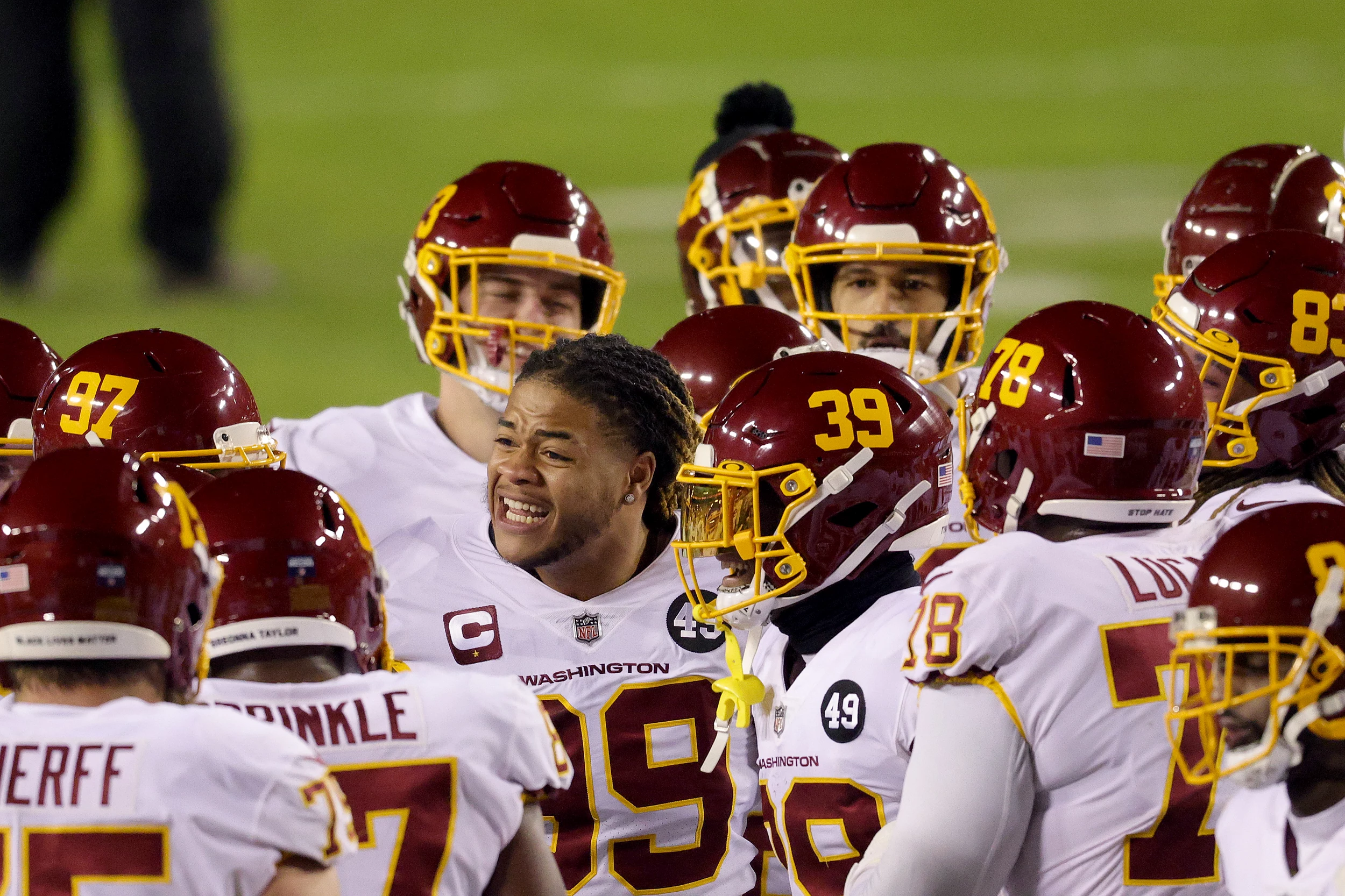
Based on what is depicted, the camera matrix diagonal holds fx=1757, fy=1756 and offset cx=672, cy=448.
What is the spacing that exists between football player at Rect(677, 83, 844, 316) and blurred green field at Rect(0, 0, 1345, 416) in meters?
6.67

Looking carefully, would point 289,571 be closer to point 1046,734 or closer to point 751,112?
point 1046,734

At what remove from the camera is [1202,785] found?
102 inches

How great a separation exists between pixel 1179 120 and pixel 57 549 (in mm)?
18860

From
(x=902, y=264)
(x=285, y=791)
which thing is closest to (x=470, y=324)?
(x=902, y=264)

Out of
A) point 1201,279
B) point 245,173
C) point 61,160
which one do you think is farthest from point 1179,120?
point 1201,279

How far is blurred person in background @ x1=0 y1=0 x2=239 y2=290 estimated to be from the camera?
11898 millimetres

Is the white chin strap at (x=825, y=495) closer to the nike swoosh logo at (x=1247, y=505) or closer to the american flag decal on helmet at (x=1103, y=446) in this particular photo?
the american flag decal on helmet at (x=1103, y=446)

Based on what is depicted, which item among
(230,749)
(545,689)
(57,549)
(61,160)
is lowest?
(545,689)

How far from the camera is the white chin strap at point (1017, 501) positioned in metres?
2.87

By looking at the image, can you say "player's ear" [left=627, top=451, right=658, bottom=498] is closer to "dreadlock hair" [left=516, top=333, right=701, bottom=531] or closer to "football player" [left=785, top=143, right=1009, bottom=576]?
"dreadlock hair" [left=516, top=333, right=701, bottom=531]

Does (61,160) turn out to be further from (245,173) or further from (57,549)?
(57,549)

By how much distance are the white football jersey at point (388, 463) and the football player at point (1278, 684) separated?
231cm

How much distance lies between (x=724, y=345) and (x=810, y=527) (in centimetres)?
105

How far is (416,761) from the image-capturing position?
8.00 ft
